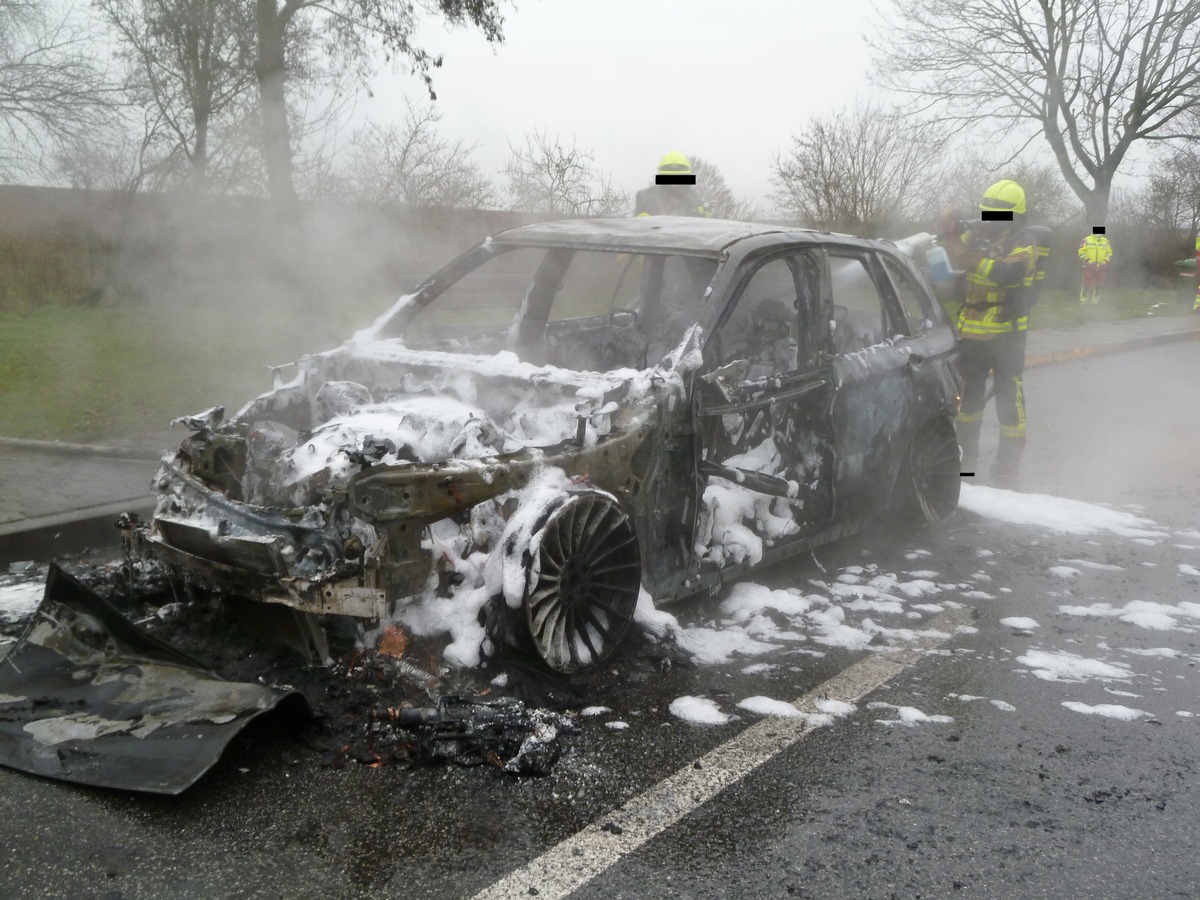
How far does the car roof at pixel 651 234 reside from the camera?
4477 millimetres

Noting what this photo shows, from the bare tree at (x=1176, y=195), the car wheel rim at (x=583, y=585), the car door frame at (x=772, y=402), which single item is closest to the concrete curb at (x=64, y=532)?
the car wheel rim at (x=583, y=585)

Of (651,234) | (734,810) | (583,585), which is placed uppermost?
(651,234)

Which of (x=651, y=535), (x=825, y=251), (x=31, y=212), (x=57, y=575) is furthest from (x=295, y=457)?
(x=31, y=212)

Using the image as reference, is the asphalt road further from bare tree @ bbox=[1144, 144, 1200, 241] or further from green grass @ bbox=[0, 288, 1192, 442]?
bare tree @ bbox=[1144, 144, 1200, 241]

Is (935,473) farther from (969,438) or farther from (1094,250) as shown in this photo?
(1094,250)

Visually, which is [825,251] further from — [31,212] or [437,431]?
[31,212]

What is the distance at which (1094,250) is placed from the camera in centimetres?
2238

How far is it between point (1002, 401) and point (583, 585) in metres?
4.67

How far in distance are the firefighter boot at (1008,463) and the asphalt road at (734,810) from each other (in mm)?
3050

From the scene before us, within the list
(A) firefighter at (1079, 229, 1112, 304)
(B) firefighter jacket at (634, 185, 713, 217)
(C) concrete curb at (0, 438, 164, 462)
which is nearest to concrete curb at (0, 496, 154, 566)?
(C) concrete curb at (0, 438, 164, 462)

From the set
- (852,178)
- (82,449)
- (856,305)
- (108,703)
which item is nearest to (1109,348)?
(852,178)

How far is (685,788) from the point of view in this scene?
9.62 ft

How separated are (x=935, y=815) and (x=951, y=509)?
318 centimetres

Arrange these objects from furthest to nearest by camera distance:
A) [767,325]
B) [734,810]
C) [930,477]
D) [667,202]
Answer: [667,202]
[930,477]
[767,325]
[734,810]
